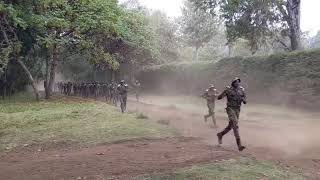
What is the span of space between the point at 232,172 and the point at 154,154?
311 centimetres

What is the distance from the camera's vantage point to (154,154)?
40.3 ft

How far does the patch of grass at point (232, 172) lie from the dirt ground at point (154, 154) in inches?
20.5

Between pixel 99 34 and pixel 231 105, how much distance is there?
20329 millimetres

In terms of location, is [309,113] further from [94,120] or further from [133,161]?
[133,161]

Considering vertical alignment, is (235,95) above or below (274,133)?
above

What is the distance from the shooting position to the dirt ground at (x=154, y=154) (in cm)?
1054

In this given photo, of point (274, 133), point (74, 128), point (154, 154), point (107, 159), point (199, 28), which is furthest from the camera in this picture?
point (199, 28)

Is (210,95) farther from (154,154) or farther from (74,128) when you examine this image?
(154,154)

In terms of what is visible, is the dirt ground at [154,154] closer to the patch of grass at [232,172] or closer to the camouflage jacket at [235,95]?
the patch of grass at [232,172]

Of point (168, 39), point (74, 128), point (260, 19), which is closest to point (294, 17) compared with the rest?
point (260, 19)

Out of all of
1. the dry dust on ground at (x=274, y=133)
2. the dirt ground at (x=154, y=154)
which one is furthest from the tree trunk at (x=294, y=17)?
the dirt ground at (x=154, y=154)

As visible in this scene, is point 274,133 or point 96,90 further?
point 96,90

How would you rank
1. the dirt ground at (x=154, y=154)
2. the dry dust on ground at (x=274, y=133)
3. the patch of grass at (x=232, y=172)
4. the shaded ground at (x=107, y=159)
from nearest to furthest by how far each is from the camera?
the patch of grass at (x=232, y=172) < the shaded ground at (x=107, y=159) < the dirt ground at (x=154, y=154) < the dry dust on ground at (x=274, y=133)

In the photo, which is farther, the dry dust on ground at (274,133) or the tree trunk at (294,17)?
the tree trunk at (294,17)
